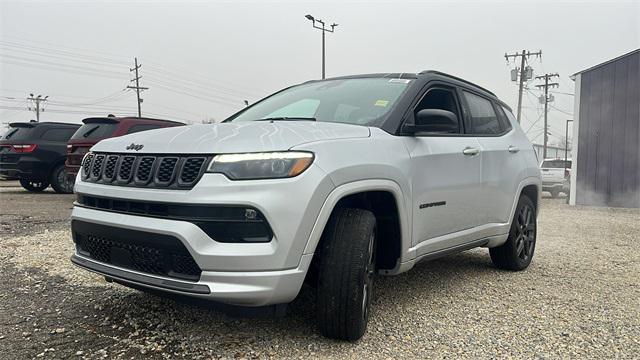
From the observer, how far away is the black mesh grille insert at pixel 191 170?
8.14 ft

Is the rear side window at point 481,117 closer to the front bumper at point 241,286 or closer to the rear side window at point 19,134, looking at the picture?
the front bumper at point 241,286

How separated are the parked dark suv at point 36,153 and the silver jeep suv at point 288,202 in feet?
30.5

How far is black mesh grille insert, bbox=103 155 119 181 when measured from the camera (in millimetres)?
2824

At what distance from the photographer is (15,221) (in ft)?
24.1

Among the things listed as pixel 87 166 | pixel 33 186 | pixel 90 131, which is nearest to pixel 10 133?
pixel 33 186

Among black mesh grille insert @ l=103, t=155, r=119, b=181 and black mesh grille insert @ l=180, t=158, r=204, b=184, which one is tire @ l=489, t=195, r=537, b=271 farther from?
black mesh grille insert @ l=103, t=155, r=119, b=181

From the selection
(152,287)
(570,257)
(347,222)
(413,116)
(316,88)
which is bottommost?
(570,257)

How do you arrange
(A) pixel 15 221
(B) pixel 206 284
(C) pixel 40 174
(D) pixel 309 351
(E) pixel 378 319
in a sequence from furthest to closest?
(C) pixel 40 174 < (A) pixel 15 221 < (E) pixel 378 319 < (D) pixel 309 351 < (B) pixel 206 284

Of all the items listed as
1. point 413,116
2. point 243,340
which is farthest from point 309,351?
point 413,116

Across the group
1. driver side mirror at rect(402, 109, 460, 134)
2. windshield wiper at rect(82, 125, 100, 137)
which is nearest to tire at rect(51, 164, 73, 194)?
windshield wiper at rect(82, 125, 100, 137)

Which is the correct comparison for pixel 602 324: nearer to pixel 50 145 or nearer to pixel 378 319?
pixel 378 319

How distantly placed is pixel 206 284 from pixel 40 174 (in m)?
10.5

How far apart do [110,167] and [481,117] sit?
315cm

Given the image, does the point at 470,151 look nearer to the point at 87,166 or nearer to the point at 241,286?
the point at 241,286
